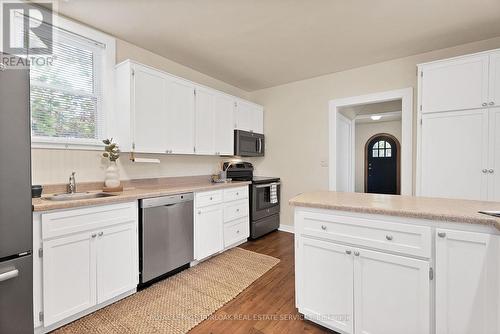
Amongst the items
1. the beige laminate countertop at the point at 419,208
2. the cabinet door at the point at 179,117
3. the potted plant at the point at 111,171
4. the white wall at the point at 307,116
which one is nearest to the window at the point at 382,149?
the white wall at the point at 307,116

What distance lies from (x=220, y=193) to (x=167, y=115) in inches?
46.0

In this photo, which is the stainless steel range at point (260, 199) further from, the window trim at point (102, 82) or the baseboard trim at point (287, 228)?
the window trim at point (102, 82)

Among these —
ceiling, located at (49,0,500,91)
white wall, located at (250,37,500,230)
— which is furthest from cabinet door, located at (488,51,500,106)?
white wall, located at (250,37,500,230)

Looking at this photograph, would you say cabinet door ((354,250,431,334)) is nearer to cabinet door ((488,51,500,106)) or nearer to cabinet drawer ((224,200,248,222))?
cabinet drawer ((224,200,248,222))

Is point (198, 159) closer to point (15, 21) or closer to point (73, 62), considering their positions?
point (73, 62)

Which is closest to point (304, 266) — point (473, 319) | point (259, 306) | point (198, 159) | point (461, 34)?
point (259, 306)

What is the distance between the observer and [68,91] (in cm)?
231

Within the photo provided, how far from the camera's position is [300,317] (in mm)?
1864

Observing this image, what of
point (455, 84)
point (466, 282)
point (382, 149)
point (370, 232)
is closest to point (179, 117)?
point (370, 232)

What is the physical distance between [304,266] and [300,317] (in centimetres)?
46

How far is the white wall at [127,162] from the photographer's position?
6.99 feet

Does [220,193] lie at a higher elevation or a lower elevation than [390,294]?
higher

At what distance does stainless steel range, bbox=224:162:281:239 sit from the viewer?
3.66 meters

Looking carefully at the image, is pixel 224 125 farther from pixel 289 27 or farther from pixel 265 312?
pixel 265 312
